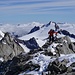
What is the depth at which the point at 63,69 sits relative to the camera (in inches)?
2436

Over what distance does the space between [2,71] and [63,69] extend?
118 feet

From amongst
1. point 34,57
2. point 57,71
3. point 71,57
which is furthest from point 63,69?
point 34,57

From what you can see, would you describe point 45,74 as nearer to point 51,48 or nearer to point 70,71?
point 70,71

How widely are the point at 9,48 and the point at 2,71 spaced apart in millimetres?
78505

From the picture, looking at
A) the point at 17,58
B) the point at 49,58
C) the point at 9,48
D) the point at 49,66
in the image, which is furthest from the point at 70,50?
the point at 9,48

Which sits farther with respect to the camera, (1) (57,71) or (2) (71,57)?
(2) (71,57)

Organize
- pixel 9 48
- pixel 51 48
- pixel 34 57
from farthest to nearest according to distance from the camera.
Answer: pixel 9 48
pixel 51 48
pixel 34 57

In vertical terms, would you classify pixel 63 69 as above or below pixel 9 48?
above

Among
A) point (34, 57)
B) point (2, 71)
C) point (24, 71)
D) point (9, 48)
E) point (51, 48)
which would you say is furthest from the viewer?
point (9, 48)

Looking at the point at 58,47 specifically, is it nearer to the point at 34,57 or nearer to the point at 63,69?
the point at 34,57

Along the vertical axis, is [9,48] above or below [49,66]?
below

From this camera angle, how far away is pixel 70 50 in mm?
94125

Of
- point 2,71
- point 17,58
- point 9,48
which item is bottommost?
point 9,48

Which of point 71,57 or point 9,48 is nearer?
point 71,57
